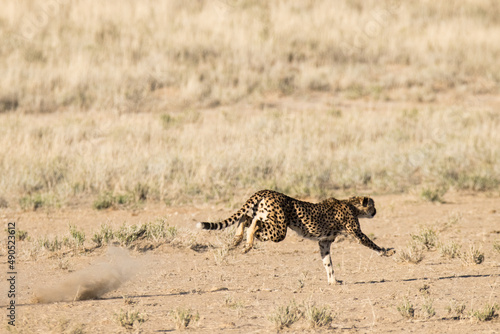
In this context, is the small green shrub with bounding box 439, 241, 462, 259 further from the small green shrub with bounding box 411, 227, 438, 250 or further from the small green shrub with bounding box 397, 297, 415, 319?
the small green shrub with bounding box 397, 297, 415, 319

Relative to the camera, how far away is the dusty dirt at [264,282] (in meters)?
5.97

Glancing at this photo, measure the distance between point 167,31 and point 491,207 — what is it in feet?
49.0

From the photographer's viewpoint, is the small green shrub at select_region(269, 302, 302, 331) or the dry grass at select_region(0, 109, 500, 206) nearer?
the small green shrub at select_region(269, 302, 302, 331)

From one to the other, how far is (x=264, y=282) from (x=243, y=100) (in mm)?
12702

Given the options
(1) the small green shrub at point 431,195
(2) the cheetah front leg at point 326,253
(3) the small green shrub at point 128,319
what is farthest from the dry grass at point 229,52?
(3) the small green shrub at point 128,319

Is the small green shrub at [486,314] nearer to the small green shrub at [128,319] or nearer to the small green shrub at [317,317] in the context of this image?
the small green shrub at [317,317]

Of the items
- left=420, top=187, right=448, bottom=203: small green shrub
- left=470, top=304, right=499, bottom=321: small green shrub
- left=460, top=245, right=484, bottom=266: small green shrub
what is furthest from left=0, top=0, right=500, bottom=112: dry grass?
left=470, top=304, right=499, bottom=321: small green shrub

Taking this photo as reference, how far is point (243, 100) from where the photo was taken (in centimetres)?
1986

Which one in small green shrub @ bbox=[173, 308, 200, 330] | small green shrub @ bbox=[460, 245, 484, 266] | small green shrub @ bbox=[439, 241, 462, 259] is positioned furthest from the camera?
small green shrub @ bbox=[439, 241, 462, 259]

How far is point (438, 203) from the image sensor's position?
11.7 meters

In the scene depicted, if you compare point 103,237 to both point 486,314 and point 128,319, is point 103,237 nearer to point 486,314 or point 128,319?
point 128,319

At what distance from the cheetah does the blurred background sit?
4.84 metres

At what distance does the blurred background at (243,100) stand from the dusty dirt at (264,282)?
1.60m

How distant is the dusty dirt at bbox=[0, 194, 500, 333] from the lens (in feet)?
19.6
